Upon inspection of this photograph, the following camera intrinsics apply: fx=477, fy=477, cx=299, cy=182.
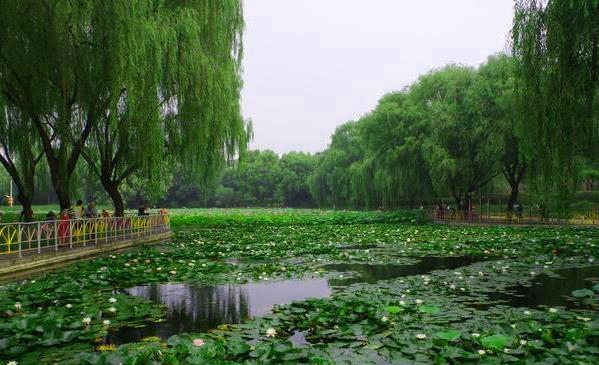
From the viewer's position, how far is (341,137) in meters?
53.4

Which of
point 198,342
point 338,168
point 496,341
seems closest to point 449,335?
point 496,341

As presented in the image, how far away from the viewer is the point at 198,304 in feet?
22.8

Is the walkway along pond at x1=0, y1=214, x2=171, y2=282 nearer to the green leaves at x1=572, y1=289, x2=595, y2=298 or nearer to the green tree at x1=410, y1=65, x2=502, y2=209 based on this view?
the green leaves at x1=572, y1=289, x2=595, y2=298

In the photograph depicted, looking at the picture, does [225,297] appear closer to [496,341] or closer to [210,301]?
[210,301]

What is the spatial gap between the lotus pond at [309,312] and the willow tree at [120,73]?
425 centimetres

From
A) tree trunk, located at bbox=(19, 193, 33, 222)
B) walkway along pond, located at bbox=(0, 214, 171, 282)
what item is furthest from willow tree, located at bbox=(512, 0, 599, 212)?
tree trunk, located at bbox=(19, 193, 33, 222)

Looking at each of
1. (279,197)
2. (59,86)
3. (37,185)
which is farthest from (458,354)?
(279,197)

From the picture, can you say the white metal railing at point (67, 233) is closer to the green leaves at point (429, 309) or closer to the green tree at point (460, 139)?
the green leaves at point (429, 309)

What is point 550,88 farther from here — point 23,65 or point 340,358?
point 23,65

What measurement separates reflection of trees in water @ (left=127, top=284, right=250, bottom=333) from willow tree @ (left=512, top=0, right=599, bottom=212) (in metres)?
7.77

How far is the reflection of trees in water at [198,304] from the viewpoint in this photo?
19.4ft

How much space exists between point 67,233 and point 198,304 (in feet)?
22.9

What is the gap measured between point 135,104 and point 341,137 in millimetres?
42370

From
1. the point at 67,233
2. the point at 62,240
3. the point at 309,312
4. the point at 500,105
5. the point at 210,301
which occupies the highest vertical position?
the point at 500,105
